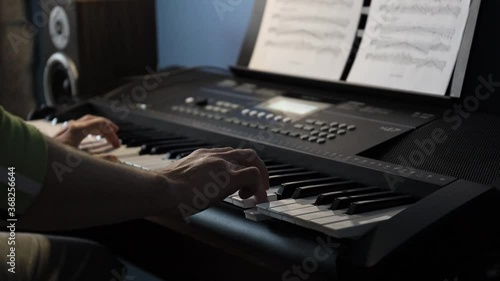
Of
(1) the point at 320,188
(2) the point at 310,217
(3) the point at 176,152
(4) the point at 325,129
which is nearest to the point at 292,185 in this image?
(1) the point at 320,188

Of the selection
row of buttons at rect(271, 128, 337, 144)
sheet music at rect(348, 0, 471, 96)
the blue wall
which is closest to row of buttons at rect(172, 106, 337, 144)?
row of buttons at rect(271, 128, 337, 144)

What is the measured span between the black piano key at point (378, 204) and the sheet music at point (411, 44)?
36cm

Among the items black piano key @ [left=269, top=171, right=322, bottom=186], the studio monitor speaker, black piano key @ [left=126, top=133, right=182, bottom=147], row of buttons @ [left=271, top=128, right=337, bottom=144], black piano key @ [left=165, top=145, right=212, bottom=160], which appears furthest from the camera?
the studio monitor speaker

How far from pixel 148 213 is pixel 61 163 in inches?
5.5

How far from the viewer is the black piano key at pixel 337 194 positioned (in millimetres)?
1002

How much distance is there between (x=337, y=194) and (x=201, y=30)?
1251mm

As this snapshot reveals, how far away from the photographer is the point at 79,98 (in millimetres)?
1879

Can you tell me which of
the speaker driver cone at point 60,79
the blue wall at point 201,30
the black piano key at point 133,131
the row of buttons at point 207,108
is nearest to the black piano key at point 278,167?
the row of buttons at point 207,108

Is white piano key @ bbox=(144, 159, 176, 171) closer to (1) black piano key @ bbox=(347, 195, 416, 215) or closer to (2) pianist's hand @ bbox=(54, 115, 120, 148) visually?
(2) pianist's hand @ bbox=(54, 115, 120, 148)

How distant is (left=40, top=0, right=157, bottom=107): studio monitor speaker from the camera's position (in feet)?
6.61

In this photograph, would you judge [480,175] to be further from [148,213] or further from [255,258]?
[148,213]

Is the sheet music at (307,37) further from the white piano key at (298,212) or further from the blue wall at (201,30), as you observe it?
the white piano key at (298,212)

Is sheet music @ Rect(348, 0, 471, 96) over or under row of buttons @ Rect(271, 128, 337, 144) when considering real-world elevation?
over

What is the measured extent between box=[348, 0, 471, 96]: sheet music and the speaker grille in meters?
0.11
